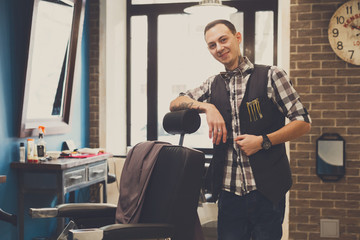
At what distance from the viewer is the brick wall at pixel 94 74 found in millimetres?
4703

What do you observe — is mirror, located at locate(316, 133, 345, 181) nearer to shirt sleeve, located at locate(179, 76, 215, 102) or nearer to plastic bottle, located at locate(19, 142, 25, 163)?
shirt sleeve, located at locate(179, 76, 215, 102)

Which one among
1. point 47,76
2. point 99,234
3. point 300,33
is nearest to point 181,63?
point 300,33

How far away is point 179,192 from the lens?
182cm

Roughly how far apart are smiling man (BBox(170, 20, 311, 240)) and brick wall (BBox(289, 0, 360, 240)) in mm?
2082

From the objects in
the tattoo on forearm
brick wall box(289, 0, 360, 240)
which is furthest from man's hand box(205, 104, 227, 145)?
brick wall box(289, 0, 360, 240)

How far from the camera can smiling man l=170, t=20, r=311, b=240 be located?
75.2 inches

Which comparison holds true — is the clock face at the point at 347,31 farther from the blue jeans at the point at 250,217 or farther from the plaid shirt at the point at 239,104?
the blue jeans at the point at 250,217

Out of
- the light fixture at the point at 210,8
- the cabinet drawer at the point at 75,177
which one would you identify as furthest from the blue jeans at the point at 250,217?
the light fixture at the point at 210,8

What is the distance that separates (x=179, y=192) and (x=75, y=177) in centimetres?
177

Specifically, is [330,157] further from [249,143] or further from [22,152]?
[22,152]

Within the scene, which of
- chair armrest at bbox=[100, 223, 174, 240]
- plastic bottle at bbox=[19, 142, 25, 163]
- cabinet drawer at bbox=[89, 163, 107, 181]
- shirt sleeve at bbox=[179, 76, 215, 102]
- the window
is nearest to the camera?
chair armrest at bbox=[100, 223, 174, 240]

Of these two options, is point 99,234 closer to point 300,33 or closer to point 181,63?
point 300,33

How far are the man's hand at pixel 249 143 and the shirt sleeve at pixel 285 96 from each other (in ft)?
0.61

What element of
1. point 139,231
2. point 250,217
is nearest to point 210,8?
point 250,217
